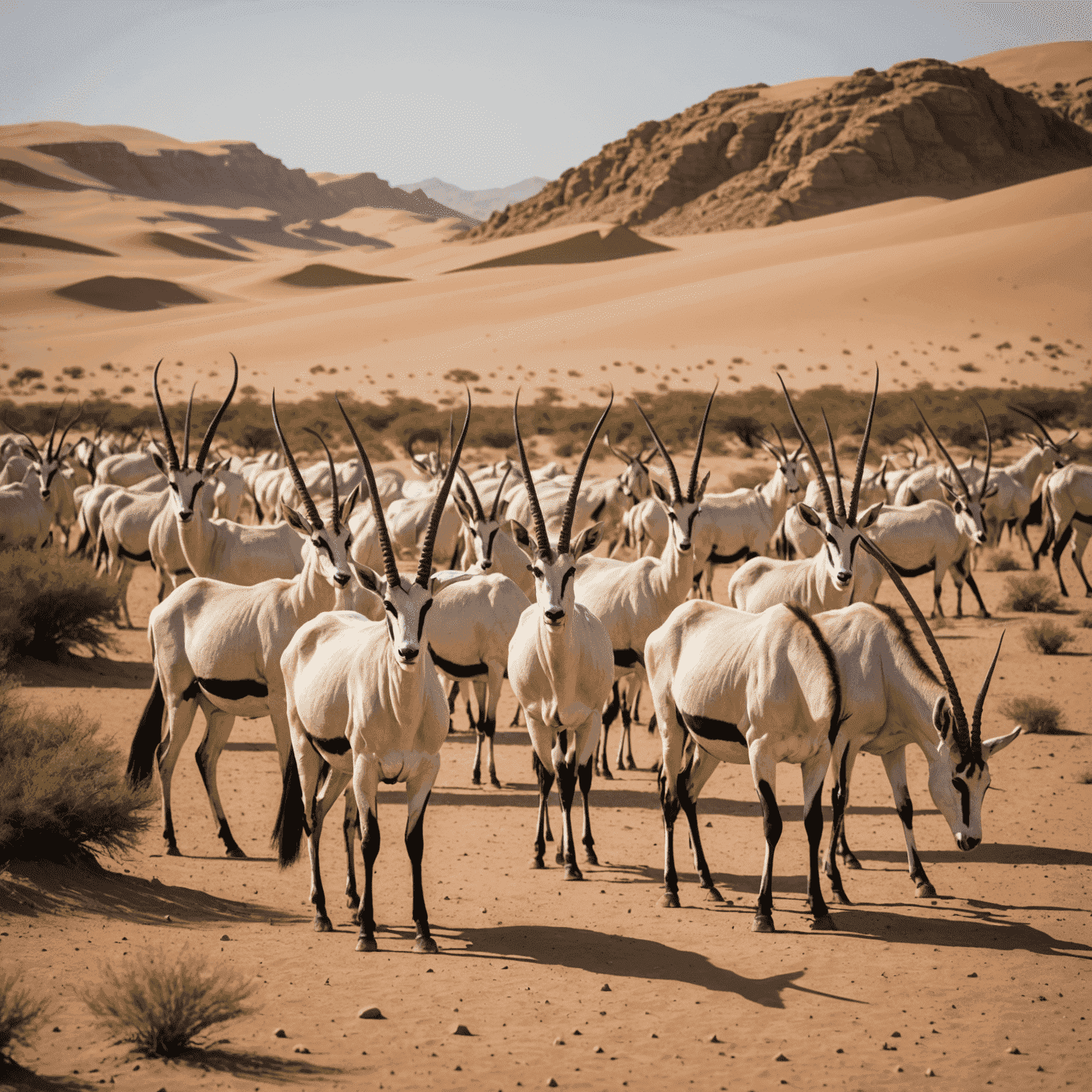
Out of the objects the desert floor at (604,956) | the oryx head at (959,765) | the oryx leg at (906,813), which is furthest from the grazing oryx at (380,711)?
the oryx leg at (906,813)

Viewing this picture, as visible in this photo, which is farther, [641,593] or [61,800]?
[641,593]

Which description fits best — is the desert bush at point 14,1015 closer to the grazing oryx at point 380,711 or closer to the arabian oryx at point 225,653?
the grazing oryx at point 380,711

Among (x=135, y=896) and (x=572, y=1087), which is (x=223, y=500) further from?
(x=572, y=1087)

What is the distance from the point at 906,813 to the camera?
725cm

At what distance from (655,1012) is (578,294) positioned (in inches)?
3050

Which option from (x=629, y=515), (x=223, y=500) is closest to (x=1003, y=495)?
(x=629, y=515)

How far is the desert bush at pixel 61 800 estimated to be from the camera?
672 centimetres

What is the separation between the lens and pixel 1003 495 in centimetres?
2117

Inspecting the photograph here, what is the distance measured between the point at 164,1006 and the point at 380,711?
1.85 m

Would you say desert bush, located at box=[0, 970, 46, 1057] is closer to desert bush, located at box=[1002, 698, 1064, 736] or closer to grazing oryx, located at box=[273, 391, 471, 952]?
grazing oryx, located at box=[273, 391, 471, 952]

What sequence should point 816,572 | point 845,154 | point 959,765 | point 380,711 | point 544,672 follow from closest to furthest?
point 380,711 → point 959,765 → point 544,672 → point 816,572 → point 845,154

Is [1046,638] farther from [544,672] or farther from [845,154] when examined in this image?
[845,154]

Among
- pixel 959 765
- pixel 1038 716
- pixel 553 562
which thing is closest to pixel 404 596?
pixel 553 562

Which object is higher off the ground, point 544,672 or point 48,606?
point 544,672
